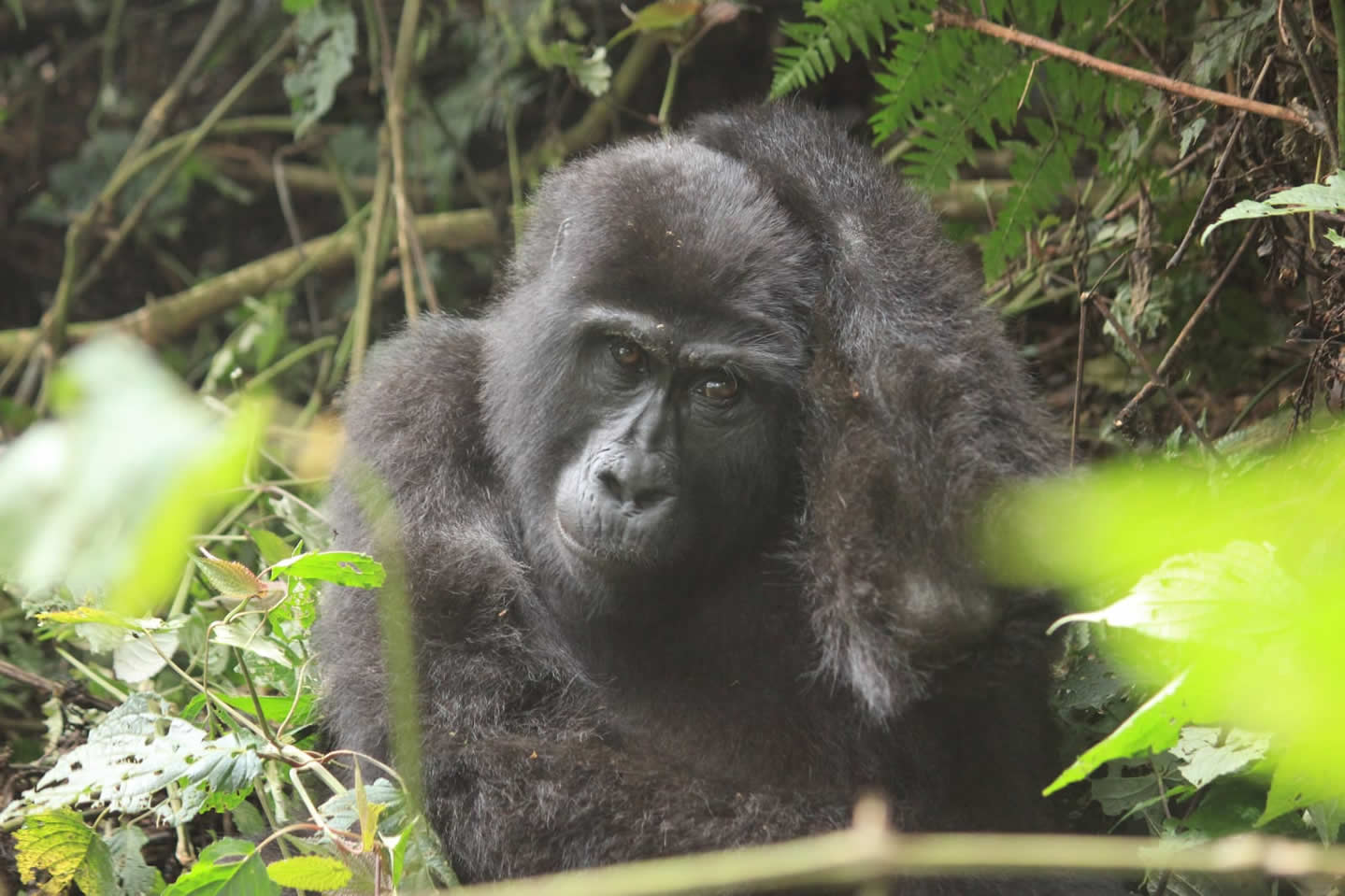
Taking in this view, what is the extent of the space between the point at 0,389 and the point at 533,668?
3284 millimetres

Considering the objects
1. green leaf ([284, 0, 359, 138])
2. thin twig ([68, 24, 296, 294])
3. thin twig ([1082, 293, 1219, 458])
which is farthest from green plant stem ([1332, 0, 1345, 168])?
thin twig ([68, 24, 296, 294])

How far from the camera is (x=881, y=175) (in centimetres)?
303

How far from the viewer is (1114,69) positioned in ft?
10.2

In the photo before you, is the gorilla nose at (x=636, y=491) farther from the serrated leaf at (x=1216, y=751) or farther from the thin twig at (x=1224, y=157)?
the thin twig at (x=1224, y=157)

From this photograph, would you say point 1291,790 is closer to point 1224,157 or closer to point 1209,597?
point 1209,597

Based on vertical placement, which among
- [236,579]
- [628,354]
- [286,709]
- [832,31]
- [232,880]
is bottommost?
[286,709]

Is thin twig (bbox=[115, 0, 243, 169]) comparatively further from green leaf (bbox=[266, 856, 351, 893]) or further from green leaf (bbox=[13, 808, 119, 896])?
green leaf (bbox=[266, 856, 351, 893])

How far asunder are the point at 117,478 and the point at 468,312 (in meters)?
4.43

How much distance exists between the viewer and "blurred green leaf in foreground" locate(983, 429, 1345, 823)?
1.05 meters

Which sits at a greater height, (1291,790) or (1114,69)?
(1114,69)

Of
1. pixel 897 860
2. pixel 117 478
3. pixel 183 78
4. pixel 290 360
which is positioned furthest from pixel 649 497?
pixel 183 78

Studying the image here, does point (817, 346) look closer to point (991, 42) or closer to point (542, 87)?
point (991, 42)

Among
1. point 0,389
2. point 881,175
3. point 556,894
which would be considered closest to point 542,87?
point 0,389

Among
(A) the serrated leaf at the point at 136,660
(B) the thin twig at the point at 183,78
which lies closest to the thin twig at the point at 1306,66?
(A) the serrated leaf at the point at 136,660
